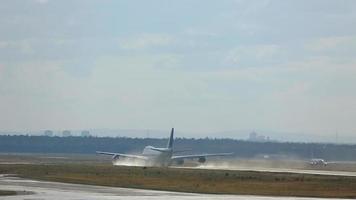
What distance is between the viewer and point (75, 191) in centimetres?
6272

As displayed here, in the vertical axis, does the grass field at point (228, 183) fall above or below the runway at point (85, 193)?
above

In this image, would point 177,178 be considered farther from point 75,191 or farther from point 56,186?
point 75,191

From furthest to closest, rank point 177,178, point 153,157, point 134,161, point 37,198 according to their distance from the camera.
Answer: point 134,161, point 153,157, point 177,178, point 37,198

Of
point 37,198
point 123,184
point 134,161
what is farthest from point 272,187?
point 134,161

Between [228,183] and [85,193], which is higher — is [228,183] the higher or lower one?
the higher one

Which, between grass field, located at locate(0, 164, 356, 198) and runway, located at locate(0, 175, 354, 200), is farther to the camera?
grass field, located at locate(0, 164, 356, 198)

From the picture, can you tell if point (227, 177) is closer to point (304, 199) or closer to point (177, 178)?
point (177, 178)

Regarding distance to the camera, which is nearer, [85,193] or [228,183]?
[85,193]

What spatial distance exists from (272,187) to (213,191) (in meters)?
7.25

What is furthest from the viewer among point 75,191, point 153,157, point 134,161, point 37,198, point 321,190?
point 134,161

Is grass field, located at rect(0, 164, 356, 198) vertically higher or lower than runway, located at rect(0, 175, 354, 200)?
higher

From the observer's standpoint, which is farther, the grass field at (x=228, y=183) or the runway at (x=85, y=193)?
the grass field at (x=228, y=183)

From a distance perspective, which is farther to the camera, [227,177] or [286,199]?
[227,177]

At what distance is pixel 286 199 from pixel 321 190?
1268 cm
